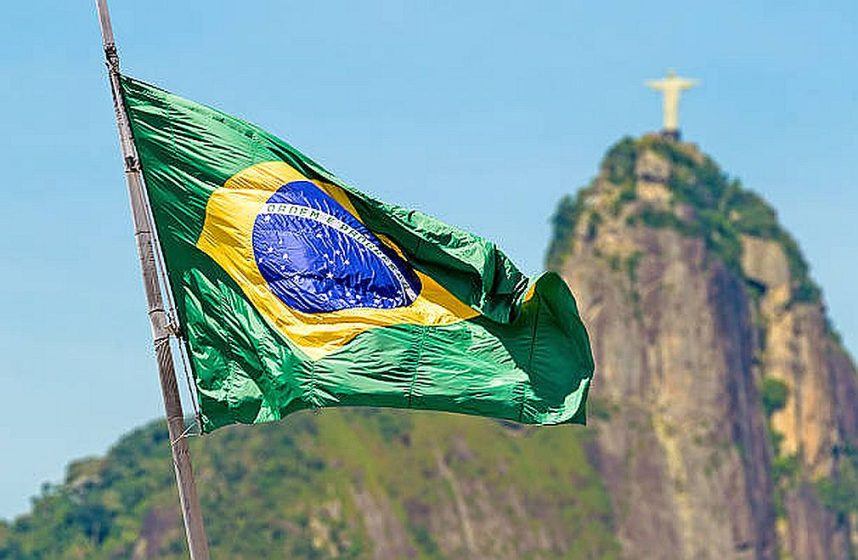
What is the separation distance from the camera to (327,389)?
2184cm

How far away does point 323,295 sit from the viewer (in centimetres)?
2219

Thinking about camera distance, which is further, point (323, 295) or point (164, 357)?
point (323, 295)

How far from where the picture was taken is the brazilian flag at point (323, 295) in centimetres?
2173

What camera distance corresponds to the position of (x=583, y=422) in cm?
2233

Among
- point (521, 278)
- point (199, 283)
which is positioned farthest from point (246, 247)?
point (521, 278)

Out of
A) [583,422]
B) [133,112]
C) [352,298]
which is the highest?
[133,112]

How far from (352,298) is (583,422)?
2235 mm

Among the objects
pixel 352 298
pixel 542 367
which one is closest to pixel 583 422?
pixel 542 367

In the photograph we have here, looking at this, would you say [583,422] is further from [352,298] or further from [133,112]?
[133,112]

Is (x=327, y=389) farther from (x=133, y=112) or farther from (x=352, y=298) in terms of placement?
(x=133, y=112)

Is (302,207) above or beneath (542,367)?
above

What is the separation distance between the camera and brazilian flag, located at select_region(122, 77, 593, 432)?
21.7 m

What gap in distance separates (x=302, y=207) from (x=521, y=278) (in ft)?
6.58

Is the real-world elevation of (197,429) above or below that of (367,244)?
below
